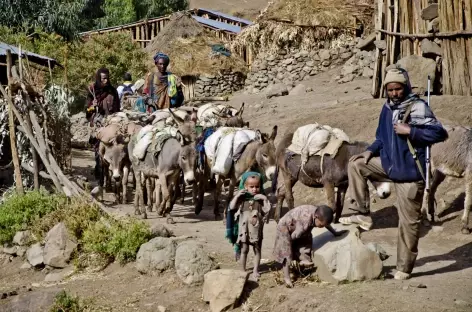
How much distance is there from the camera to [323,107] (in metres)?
20.2

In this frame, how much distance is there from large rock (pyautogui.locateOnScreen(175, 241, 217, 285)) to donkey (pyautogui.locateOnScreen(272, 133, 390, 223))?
263cm

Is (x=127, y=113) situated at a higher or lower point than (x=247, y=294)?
higher

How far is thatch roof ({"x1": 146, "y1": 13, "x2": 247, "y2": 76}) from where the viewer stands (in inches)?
1240

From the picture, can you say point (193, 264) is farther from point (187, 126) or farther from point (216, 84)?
point (216, 84)

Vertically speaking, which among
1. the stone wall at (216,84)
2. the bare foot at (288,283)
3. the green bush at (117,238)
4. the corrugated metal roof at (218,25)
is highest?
the corrugated metal roof at (218,25)

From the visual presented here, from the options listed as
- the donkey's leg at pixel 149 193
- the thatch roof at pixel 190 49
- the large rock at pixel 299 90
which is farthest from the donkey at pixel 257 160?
the thatch roof at pixel 190 49

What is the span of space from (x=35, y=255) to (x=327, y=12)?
52.5ft

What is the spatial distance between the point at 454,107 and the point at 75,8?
77.0 ft

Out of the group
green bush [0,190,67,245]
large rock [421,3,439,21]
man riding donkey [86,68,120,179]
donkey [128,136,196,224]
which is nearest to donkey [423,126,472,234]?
donkey [128,136,196,224]

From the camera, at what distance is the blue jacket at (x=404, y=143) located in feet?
26.2

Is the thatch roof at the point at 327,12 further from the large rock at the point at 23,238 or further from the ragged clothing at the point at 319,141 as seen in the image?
the large rock at the point at 23,238

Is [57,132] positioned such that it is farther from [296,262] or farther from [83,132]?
[83,132]

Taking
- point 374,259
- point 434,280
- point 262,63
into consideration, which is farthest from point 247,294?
point 262,63

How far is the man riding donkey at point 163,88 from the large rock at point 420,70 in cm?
499
